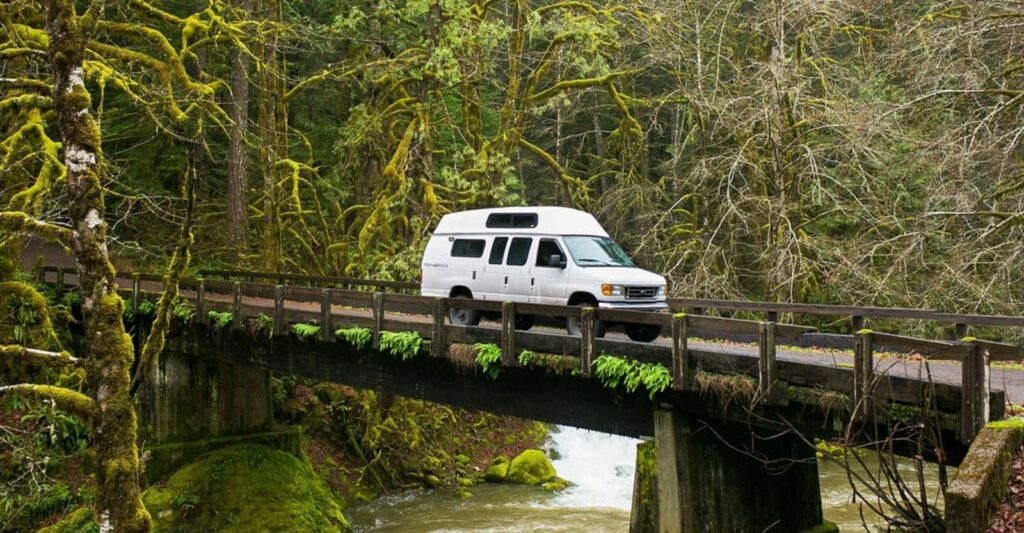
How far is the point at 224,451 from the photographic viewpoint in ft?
69.4

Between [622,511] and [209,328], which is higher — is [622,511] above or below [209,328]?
below

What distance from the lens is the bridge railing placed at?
27.6 ft

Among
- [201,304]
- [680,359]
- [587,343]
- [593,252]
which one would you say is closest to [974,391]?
[680,359]

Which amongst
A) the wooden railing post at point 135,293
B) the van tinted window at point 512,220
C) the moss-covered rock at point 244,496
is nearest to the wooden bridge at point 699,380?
the van tinted window at point 512,220

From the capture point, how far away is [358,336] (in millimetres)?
15703

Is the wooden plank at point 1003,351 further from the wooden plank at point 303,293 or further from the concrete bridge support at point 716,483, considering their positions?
the wooden plank at point 303,293

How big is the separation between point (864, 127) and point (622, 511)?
1080cm

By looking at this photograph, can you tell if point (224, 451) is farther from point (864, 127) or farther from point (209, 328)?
point (864, 127)

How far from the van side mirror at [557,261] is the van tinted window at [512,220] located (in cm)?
91

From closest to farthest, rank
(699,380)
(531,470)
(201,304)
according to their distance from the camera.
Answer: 1. (699,380)
2. (201,304)
3. (531,470)

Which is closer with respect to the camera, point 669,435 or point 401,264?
point 669,435

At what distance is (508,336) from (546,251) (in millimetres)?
2391

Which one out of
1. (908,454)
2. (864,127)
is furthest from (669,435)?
(864,127)

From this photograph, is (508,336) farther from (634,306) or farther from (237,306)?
(237,306)
